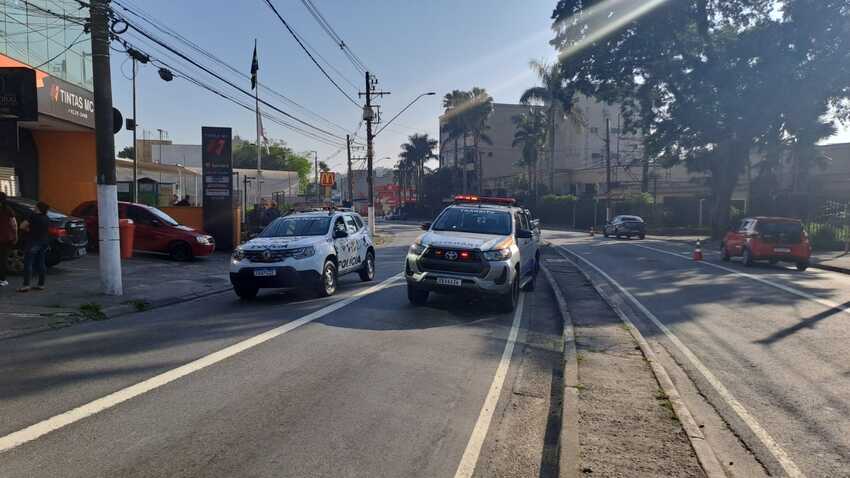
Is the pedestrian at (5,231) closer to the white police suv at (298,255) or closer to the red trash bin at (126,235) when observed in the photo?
the white police suv at (298,255)

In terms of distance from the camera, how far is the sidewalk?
1011 cm

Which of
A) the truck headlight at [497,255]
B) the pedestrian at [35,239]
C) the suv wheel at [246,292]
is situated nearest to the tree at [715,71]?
the truck headlight at [497,255]

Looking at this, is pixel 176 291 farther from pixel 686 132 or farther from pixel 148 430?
pixel 686 132

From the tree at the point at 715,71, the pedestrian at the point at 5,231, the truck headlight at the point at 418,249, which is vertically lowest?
the truck headlight at the point at 418,249

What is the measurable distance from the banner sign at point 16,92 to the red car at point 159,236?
613 cm

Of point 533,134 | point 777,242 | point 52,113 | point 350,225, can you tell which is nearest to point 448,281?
point 350,225

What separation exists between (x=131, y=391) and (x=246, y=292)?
648 centimetres

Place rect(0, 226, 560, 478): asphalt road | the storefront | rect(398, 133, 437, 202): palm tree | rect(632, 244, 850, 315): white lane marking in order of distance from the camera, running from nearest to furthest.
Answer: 1. rect(0, 226, 560, 478): asphalt road
2. rect(632, 244, 850, 315): white lane marking
3. the storefront
4. rect(398, 133, 437, 202): palm tree

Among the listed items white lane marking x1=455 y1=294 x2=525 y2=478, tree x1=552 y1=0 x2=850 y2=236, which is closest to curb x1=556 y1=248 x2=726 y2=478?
white lane marking x1=455 y1=294 x2=525 y2=478

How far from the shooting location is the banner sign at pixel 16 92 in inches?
542

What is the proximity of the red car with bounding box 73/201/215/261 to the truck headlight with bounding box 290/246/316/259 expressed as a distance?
8.85 meters

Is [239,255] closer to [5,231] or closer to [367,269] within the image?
[367,269]

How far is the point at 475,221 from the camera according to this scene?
12.7m

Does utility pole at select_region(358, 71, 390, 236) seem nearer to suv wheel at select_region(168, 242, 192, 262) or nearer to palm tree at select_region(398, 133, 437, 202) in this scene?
suv wheel at select_region(168, 242, 192, 262)
